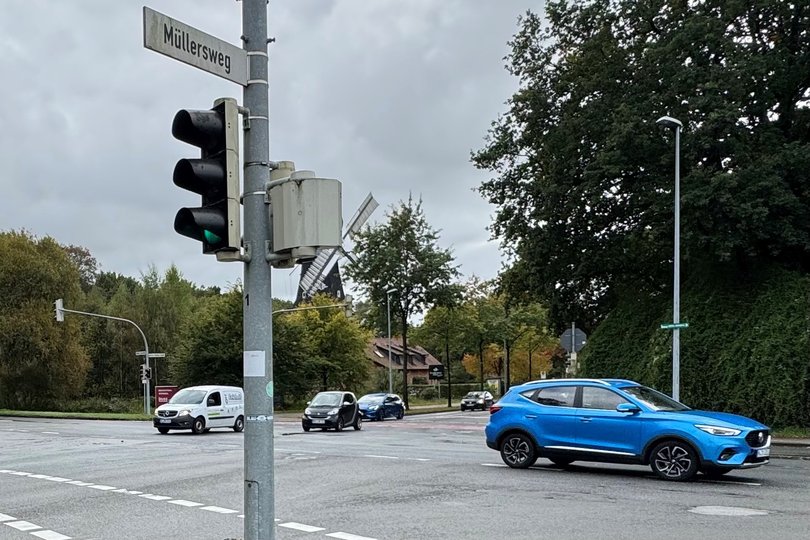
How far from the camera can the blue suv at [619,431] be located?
42.2ft

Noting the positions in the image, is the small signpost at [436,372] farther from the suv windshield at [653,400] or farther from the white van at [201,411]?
the suv windshield at [653,400]

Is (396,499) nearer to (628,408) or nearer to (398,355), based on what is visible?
(628,408)

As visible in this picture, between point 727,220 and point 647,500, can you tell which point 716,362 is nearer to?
point 727,220

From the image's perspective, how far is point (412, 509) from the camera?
34.6 feet

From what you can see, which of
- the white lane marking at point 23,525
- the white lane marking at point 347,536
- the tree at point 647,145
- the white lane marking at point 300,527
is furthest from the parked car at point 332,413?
the white lane marking at point 347,536

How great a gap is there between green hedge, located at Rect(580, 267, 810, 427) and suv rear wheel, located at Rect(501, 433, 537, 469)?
13031mm

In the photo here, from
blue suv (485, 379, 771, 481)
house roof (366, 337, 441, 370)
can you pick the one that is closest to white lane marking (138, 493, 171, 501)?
blue suv (485, 379, 771, 481)

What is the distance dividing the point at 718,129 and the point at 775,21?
16.7ft

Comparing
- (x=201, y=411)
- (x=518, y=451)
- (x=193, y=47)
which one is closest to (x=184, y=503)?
(x=518, y=451)

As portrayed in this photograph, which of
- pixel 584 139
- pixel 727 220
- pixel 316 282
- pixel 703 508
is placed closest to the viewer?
pixel 703 508

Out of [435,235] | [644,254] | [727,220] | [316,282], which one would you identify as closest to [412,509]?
[727,220]

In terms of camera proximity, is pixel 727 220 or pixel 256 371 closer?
pixel 256 371

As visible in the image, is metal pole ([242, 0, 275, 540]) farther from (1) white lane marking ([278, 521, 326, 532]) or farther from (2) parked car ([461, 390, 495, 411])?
(2) parked car ([461, 390, 495, 411])

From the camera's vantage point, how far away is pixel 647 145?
1052 inches
